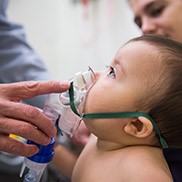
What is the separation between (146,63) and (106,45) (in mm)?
1727

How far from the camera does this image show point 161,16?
54.8 inches

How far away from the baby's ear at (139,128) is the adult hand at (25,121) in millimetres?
186

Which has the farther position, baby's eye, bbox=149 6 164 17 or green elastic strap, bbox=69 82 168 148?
baby's eye, bbox=149 6 164 17

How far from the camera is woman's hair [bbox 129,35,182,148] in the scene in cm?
81

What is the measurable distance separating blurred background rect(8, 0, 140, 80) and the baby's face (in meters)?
1.61

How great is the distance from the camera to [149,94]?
83 centimetres

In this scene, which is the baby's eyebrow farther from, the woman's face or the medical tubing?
the woman's face

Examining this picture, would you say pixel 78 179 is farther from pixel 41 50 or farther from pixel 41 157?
pixel 41 50

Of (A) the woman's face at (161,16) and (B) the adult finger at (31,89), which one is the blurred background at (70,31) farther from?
(B) the adult finger at (31,89)

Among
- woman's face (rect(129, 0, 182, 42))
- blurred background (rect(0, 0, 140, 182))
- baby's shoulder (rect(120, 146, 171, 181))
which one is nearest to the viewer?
baby's shoulder (rect(120, 146, 171, 181))

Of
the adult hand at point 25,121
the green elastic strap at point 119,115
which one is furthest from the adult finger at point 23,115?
the green elastic strap at point 119,115

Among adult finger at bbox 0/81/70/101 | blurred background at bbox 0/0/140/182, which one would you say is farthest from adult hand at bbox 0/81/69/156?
Answer: blurred background at bbox 0/0/140/182

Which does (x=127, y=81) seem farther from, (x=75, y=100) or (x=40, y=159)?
(x=40, y=159)

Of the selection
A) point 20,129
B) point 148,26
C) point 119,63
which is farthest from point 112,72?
point 148,26
